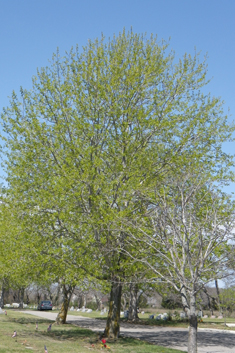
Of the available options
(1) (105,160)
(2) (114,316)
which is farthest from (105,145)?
(2) (114,316)

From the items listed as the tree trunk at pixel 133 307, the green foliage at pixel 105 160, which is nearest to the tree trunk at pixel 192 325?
the green foliage at pixel 105 160

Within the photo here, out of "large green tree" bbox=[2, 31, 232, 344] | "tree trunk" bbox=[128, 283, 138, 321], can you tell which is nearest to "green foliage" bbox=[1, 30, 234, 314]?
"large green tree" bbox=[2, 31, 232, 344]

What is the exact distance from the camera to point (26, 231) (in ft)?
46.9

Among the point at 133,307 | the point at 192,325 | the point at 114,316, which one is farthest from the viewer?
the point at 133,307

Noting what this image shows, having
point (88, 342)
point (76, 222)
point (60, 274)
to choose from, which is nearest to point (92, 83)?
point (76, 222)

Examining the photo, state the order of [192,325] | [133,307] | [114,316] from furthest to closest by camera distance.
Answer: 1. [133,307]
2. [114,316]
3. [192,325]

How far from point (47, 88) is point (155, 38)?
6285 mm

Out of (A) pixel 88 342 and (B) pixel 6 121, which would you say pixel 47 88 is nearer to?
(B) pixel 6 121

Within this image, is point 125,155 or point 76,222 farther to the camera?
Answer: point 125,155

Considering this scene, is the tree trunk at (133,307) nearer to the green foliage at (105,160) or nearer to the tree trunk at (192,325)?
the green foliage at (105,160)

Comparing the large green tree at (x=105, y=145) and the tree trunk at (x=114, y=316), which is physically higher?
the large green tree at (x=105, y=145)

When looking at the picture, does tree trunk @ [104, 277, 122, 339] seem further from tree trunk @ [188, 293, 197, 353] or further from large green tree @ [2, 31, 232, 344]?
tree trunk @ [188, 293, 197, 353]

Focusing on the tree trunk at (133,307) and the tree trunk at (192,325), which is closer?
the tree trunk at (192,325)

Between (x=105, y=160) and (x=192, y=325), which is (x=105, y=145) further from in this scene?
(x=192, y=325)
